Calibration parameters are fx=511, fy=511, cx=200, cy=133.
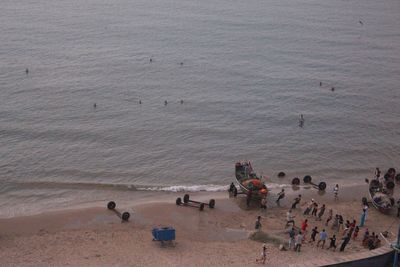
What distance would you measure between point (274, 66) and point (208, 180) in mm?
35053

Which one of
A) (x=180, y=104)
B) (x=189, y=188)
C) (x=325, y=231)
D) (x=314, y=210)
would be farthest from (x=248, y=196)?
(x=180, y=104)

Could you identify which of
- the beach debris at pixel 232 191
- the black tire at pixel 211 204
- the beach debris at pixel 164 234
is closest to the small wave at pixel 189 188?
the beach debris at pixel 232 191

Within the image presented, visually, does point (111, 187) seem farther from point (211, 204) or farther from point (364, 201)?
point (364, 201)

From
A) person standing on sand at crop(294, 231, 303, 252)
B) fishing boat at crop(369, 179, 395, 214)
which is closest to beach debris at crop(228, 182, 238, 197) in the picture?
person standing on sand at crop(294, 231, 303, 252)

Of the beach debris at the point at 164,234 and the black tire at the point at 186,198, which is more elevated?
the black tire at the point at 186,198

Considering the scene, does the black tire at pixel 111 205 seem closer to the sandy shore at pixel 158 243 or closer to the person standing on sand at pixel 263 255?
the sandy shore at pixel 158 243

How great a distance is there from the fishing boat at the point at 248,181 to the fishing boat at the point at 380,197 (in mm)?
8168

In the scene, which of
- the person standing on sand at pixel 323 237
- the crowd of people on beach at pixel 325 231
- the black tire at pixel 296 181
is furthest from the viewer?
the black tire at pixel 296 181

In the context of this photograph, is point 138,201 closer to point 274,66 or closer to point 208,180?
point 208,180

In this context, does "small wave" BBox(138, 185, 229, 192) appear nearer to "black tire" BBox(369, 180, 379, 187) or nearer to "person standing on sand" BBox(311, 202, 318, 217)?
"person standing on sand" BBox(311, 202, 318, 217)

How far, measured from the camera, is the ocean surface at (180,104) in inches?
1719

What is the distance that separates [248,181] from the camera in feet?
127

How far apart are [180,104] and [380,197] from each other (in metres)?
27.2

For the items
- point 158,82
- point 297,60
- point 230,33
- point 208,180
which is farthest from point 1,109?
point 230,33
